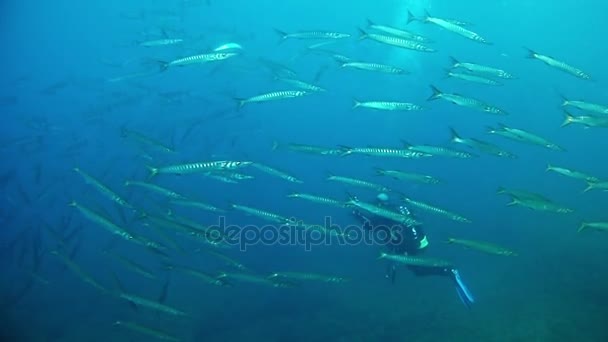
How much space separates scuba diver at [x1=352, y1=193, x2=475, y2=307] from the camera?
8.28 meters

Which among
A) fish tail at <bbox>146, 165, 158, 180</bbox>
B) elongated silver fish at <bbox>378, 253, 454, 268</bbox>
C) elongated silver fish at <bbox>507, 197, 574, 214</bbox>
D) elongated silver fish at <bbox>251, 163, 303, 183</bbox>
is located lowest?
elongated silver fish at <bbox>378, 253, 454, 268</bbox>

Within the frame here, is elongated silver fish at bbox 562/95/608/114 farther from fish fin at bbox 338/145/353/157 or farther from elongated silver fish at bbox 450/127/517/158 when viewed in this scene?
fish fin at bbox 338/145/353/157

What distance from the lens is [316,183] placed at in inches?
1238

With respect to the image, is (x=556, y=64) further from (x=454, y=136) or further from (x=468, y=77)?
(x=454, y=136)

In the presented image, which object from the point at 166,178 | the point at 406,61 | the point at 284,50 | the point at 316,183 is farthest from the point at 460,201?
the point at 284,50

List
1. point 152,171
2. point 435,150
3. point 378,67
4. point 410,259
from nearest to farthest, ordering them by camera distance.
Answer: point 152,171 < point 435,150 < point 410,259 < point 378,67

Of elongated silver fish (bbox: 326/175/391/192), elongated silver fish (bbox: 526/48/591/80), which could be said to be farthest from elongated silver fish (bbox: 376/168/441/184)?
elongated silver fish (bbox: 526/48/591/80)

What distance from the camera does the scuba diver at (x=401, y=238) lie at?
27.2 ft

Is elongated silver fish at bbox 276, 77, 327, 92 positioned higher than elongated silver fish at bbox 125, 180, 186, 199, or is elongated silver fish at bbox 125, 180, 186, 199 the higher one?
elongated silver fish at bbox 276, 77, 327, 92

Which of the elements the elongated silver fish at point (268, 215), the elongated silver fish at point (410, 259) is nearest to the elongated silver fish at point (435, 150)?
the elongated silver fish at point (410, 259)

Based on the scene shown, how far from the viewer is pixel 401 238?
8906mm

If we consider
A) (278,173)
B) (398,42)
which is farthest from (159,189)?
(398,42)

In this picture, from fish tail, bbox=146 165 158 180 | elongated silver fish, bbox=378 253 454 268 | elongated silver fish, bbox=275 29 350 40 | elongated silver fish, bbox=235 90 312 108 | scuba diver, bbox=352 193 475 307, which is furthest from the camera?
elongated silver fish, bbox=275 29 350 40

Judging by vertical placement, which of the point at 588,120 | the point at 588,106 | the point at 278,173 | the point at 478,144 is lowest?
the point at 278,173
